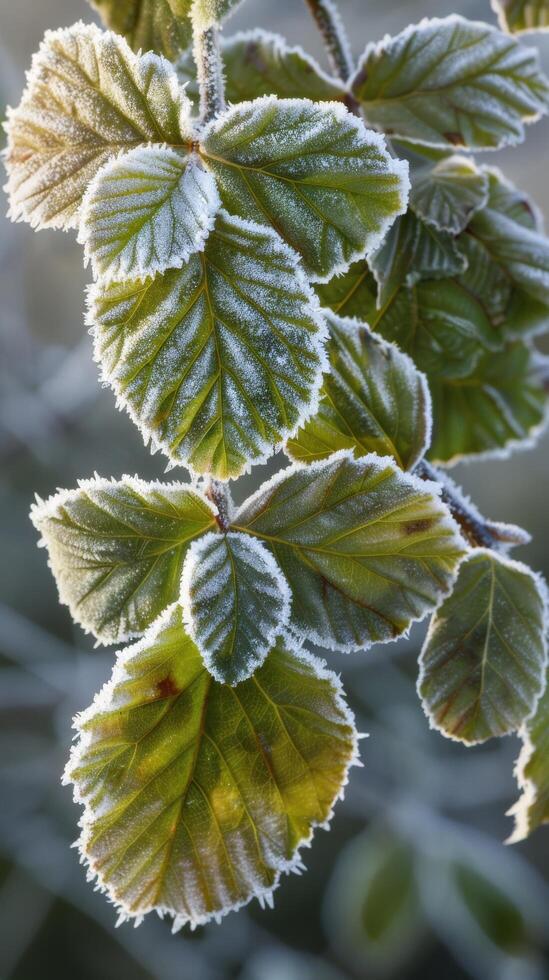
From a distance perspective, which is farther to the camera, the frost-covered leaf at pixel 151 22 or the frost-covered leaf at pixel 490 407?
the frost-covered leaf at pixel 490 407

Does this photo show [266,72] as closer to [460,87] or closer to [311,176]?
[460,87]

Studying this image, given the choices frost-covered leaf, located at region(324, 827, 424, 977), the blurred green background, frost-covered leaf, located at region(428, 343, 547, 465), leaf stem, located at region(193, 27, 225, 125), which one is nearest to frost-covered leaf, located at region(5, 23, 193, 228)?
leaf stem, located at region(193, 27, 225, 125)

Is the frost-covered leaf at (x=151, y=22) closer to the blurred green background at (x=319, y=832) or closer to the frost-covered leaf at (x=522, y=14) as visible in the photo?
the frost-covered leaf at (x=522, y=14)

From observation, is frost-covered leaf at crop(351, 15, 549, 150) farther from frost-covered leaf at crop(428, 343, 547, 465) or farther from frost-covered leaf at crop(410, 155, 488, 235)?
frost-covered leaf at crop(428, 343, 547, 465)

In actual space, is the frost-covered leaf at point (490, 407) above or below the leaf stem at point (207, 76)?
below

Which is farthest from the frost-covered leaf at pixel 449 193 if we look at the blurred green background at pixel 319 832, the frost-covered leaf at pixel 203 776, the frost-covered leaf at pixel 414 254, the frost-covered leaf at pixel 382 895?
the frost-covered leaf at pixel 382 895

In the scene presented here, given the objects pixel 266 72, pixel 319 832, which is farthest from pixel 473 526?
pixel 319 832

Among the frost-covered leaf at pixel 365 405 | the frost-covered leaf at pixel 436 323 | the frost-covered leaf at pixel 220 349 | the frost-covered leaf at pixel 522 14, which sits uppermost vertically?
the frost-covered leaf at pixel 220 349
